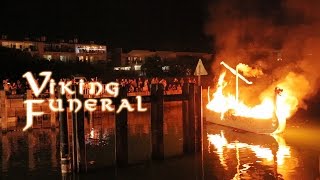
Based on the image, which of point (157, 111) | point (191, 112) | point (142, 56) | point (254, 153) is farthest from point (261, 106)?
point (142, 56)

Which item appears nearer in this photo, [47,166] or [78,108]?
[78,108]

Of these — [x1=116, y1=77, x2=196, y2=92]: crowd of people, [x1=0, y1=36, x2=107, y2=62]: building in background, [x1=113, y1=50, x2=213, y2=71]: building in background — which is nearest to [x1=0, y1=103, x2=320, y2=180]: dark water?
[x1=116, y1=77, x2=196, y2=92]: crowd of people

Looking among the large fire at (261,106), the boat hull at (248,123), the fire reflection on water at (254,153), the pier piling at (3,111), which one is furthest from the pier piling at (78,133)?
the pier piling at (3,111)

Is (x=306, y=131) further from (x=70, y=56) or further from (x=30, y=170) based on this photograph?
(x=70, y=56)

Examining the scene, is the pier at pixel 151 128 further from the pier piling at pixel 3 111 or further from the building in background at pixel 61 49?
the building in background at pixel 61 49

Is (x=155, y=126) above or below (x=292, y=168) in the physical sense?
above

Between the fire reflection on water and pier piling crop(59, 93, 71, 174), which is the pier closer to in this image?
pier piling crop(59, 93, 71, 174)

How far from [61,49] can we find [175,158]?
71.2 meters

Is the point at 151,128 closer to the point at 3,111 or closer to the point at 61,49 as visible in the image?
the point at 3,111

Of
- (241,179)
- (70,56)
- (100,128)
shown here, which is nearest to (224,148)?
(241,179)

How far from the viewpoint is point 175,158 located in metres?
14.3

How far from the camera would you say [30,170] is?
13.4m

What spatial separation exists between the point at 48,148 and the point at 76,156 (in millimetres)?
6097

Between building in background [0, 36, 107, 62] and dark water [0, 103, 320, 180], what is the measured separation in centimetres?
5510
